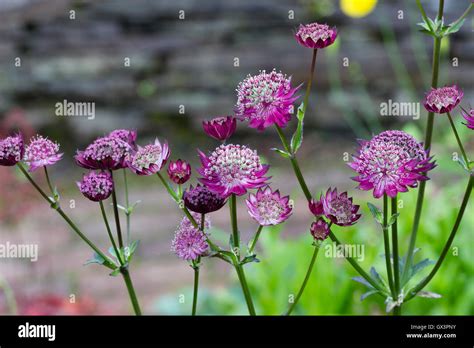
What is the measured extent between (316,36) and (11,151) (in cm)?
→ 17

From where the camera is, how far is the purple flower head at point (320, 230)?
0.38 metres

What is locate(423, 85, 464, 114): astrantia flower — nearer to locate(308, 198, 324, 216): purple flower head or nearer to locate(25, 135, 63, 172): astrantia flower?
locate(308, 198, 324, 216): purple flower head

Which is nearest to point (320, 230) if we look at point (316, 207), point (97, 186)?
point (316, 207)

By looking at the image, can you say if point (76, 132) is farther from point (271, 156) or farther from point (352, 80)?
point (352, 80)

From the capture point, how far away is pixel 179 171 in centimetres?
39

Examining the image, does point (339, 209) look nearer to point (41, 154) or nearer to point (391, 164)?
point (391, 164)

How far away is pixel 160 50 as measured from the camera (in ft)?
10.6

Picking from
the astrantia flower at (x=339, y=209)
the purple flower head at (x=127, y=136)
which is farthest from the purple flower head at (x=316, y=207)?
the purple flower head at (x=127, y=136)

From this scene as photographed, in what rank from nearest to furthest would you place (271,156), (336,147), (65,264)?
(65,264), (271,156), (336,147)

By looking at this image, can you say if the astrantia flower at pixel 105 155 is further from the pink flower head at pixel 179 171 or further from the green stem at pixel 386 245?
the green stem at pixel 386 245

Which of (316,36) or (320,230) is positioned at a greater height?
(316,36)

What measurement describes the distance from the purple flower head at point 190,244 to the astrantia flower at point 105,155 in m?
0.05

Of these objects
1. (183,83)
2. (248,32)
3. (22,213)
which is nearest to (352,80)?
(248,32)

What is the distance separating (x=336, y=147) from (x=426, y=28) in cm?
270
